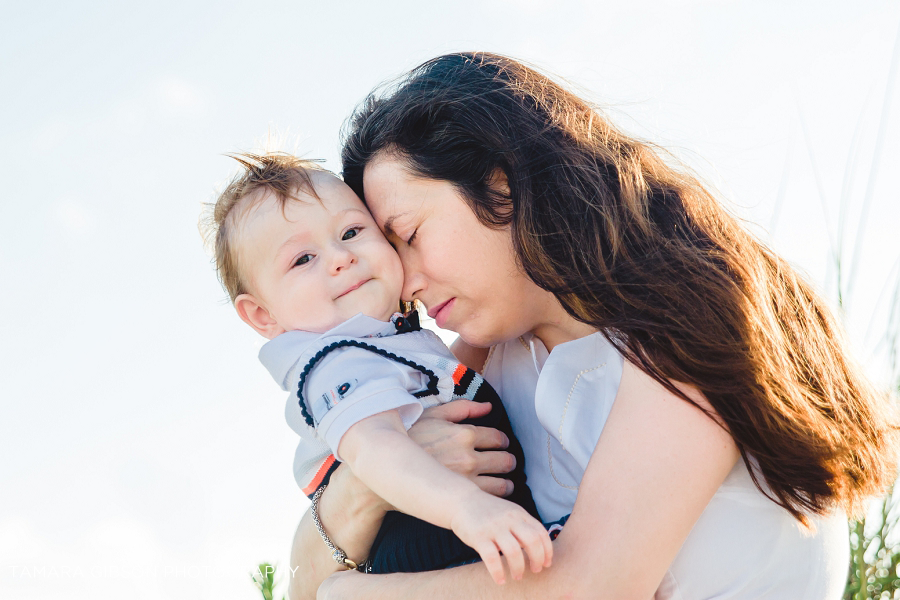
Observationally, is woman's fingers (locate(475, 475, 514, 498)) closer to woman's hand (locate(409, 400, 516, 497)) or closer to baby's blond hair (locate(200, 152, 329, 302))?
woman's hand (locate(409, 400, 516, 497))

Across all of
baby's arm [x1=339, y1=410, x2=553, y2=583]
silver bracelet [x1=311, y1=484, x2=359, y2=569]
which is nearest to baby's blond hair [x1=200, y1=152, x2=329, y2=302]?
silver bracelet [x1=311, y1=484, x2=359, y2=569]

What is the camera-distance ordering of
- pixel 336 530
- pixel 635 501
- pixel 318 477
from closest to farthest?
pixel 635 501 < pixel 336 530 < pixel 318 477

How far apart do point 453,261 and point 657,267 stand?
2.01 ft

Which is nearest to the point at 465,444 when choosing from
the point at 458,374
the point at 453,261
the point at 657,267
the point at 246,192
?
the point at 458,374

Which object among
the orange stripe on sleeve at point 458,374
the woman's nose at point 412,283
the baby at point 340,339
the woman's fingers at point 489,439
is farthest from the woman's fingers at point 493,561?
the woman's nose at point 412,283

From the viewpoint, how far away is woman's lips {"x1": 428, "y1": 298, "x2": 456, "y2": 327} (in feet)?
7.07

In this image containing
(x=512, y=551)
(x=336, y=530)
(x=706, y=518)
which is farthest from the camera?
(x=336, y=530)

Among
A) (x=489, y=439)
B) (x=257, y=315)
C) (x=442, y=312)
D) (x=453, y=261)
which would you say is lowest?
(x=489, y=439)

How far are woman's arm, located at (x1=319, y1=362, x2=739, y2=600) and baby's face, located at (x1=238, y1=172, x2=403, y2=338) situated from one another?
86cm

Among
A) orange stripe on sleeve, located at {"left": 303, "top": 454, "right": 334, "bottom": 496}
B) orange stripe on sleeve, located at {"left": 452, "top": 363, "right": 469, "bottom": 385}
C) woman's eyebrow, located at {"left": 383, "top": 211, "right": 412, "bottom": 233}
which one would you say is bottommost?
orange stripe on sleeve, located at {"left": 303, "top": 454, "right": 334, "bottom": 496}

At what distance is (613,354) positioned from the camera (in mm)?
1750

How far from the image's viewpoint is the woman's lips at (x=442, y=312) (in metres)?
2.16

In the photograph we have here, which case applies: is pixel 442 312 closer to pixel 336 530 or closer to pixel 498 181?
pixel 498 181

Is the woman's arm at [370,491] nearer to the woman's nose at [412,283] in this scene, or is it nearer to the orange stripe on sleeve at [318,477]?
the orange stripe on sleeve at [318,477]
